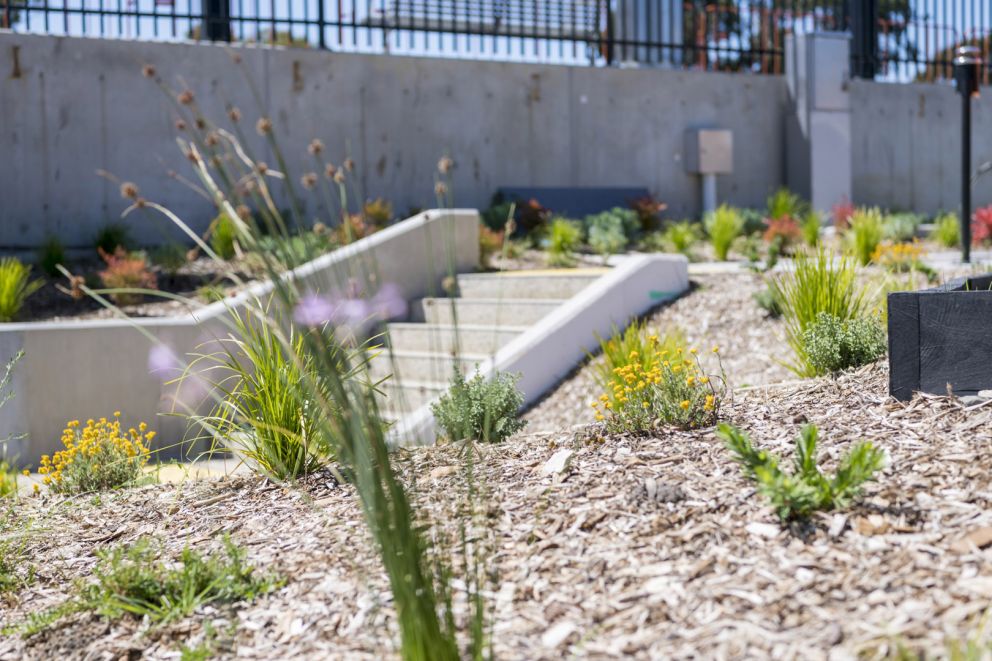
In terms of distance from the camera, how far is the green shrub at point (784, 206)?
11.5m

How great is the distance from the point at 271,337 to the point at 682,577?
1.79m

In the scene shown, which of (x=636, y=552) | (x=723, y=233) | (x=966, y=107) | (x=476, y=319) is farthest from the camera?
(x=723, y=233)

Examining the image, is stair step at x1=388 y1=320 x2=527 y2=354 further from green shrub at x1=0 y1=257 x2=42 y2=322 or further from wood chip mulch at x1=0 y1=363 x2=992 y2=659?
wood chip mulch at x1=0 y1=363 x2=992 y2=659

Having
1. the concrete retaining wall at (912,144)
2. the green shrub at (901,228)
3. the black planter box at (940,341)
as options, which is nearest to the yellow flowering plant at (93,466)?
the black planter box at (940,341)

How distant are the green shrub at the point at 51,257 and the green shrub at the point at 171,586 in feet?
20.1

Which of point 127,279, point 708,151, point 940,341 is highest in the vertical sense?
point 708,151

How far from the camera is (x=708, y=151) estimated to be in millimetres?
12328

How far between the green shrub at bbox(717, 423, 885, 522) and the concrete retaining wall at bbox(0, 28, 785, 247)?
22.1ft

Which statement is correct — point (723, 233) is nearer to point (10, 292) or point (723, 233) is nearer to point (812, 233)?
point (812, 233)

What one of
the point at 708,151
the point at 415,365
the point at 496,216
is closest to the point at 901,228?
the point at 708,151

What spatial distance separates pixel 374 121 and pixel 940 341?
27.4 ft

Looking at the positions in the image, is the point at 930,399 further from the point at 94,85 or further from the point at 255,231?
the point at 94,85

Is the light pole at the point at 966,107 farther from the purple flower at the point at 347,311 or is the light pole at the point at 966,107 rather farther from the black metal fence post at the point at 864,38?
the purple flower at the point at 347,311

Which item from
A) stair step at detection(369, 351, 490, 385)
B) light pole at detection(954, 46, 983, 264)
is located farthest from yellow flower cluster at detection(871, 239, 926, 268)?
stair step at detection(369, 351, 490, 385)
